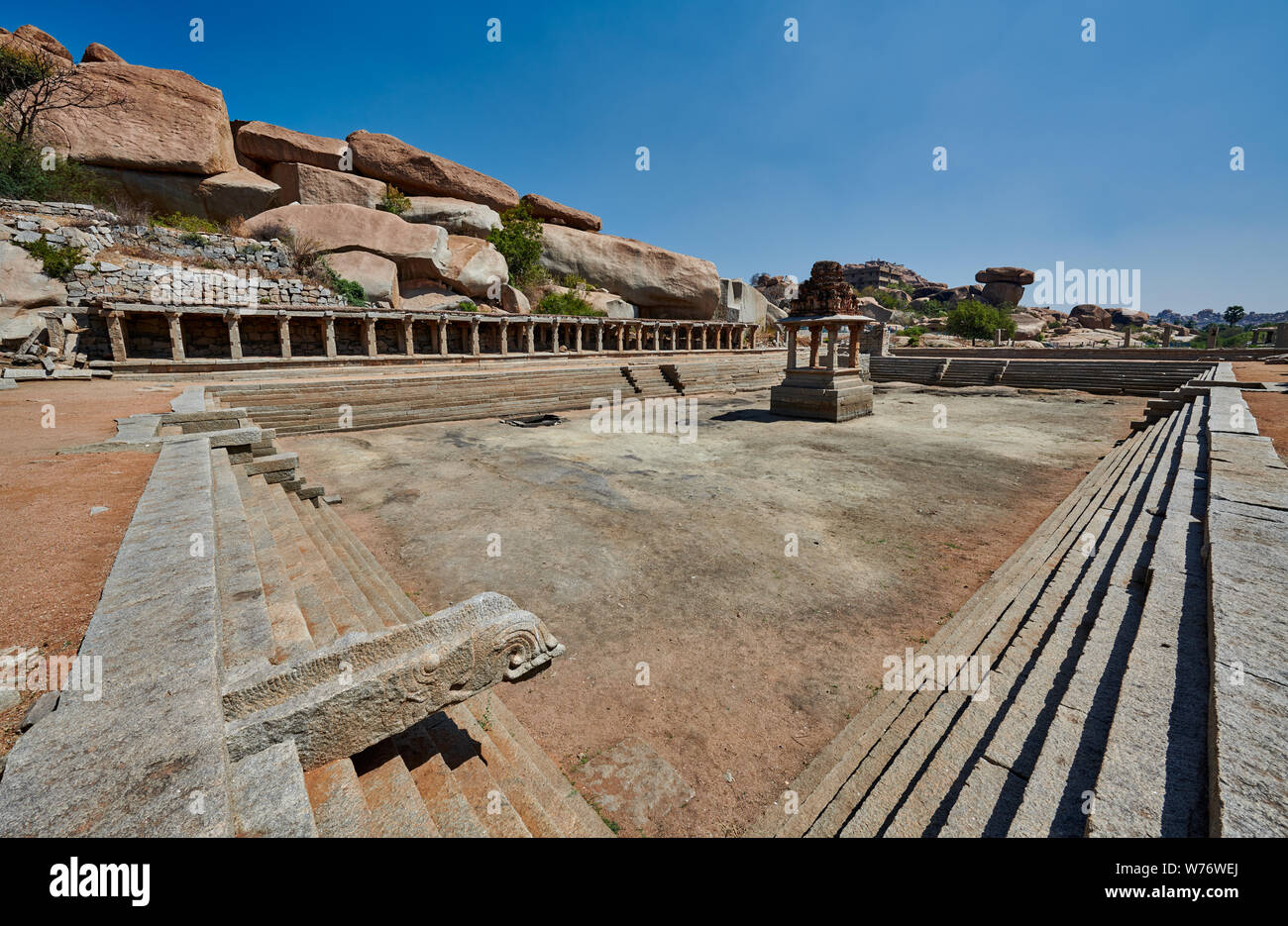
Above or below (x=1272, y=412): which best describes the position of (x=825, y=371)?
above

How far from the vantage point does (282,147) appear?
32594 mm

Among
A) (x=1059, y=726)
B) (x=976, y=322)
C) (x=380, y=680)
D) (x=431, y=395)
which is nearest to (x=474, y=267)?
(x=431, y=395)

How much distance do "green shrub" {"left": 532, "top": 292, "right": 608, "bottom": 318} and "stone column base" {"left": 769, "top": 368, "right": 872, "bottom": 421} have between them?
60.4ft

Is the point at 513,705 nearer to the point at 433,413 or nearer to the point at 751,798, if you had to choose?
the point at 751,798

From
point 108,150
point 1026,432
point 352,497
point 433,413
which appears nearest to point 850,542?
point 352,497

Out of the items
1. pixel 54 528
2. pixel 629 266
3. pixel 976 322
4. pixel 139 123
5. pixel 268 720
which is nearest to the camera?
pixel 268 720

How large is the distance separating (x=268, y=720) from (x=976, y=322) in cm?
6634

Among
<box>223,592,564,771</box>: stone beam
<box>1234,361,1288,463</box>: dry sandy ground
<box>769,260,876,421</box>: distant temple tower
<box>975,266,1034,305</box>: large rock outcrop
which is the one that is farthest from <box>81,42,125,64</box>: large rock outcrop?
<box>975,266,1034,305</box>: large rock outcrop

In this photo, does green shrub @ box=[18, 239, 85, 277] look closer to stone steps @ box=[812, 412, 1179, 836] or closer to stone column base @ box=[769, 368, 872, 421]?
stone column base @ box=[769, 368, 872, 421]

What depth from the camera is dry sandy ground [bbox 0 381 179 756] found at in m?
2.51

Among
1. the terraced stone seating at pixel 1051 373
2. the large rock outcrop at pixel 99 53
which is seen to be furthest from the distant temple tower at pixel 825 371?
the large rock outcrop at pixel 99 53

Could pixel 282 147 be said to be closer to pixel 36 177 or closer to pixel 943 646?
pixel 36 177

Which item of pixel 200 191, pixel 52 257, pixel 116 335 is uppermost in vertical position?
pixel 200 191

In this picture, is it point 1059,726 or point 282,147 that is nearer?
point 1059,726
